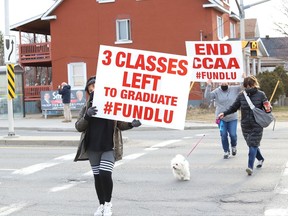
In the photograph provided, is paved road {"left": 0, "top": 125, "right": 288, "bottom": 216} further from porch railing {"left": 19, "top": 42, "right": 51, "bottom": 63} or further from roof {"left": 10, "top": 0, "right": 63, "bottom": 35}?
porch railing {"left": 19, "top": 42, "right": 51, "bottom": 63}

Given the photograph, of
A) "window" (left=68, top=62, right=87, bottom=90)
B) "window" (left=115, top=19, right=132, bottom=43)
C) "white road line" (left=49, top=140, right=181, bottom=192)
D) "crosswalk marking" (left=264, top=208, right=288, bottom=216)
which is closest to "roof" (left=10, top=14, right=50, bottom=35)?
"window" (left=68, top=62, right=87, bottom=90)

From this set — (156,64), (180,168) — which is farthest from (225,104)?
(156,64)

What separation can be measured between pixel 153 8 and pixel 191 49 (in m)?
22.5

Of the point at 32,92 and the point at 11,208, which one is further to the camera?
the point at 32,92

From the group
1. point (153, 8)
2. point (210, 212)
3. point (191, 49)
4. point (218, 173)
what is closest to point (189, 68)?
point (210, 212)

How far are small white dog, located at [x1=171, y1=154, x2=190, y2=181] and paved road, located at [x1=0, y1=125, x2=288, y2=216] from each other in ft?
0.43

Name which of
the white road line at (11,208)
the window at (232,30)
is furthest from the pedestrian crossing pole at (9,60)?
the window at (232,30)

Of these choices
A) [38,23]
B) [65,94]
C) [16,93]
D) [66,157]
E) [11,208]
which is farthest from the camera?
[38,23]

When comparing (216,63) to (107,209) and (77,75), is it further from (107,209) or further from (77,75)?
(77,75)

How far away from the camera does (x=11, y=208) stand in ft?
26.0

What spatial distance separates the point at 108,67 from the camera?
281 inches

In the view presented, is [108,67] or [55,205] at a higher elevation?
[108,67]

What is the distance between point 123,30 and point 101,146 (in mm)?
28458

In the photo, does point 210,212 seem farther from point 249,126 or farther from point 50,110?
point 50,110
